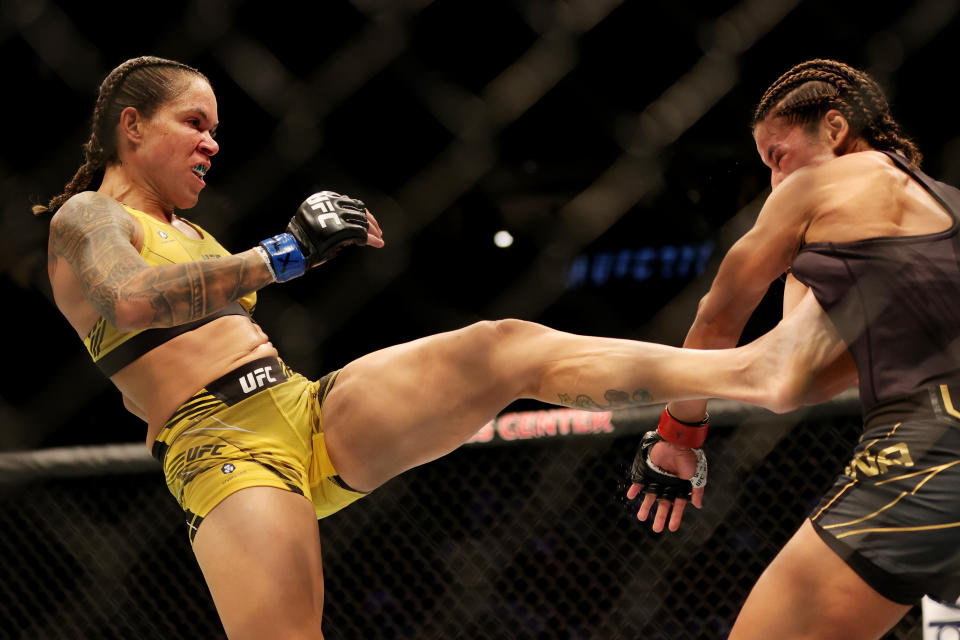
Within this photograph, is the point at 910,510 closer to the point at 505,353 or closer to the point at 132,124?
the point at 505,353

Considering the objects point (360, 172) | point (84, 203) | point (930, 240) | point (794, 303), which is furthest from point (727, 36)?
point (360, 172)

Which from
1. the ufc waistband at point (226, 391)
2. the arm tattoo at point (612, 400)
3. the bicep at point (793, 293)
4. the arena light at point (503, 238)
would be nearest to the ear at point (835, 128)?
the bicep at point (793, 293)

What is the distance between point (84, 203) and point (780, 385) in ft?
3.66

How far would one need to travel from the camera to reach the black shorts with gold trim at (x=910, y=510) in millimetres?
1288

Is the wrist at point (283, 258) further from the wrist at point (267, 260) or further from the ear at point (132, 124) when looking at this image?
the ear at point (132, 124)

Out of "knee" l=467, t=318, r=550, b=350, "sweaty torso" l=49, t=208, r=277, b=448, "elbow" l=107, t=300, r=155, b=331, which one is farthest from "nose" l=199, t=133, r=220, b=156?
"knee" l=467, t=318, r=550, b=350

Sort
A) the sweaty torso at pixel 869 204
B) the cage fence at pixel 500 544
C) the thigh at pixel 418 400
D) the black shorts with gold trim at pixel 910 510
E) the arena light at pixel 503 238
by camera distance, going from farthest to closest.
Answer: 1. the arena light at pixel 503 238
2. the cage fence at pixel 500 544
3. the thigh at pixel 418 400
4. the sweaty torso at pixel 869 204
5. the black shorts with gold trim at pixel 910 510

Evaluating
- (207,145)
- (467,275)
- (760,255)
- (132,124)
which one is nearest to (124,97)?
(132,124)

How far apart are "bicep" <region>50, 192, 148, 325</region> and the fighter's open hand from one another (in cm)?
99

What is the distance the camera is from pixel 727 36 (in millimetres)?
1365

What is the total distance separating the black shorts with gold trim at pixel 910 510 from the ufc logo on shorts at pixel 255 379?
91 cm

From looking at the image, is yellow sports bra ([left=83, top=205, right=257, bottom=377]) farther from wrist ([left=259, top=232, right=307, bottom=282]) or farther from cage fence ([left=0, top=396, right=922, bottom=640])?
cage fence ([left=0, top=396, right=922, bottom=640])

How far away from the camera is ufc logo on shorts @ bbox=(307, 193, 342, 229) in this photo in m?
1.47

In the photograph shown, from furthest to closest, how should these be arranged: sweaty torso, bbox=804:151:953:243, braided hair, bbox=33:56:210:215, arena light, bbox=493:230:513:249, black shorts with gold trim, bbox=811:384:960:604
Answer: arena light, bbox=493:230:513:249 < braided hair, bbox=33:56:210:215 < sweaty torso, bbox=804:151:953:243 < black shorts with gold trim, bbox=811:384:960:604
